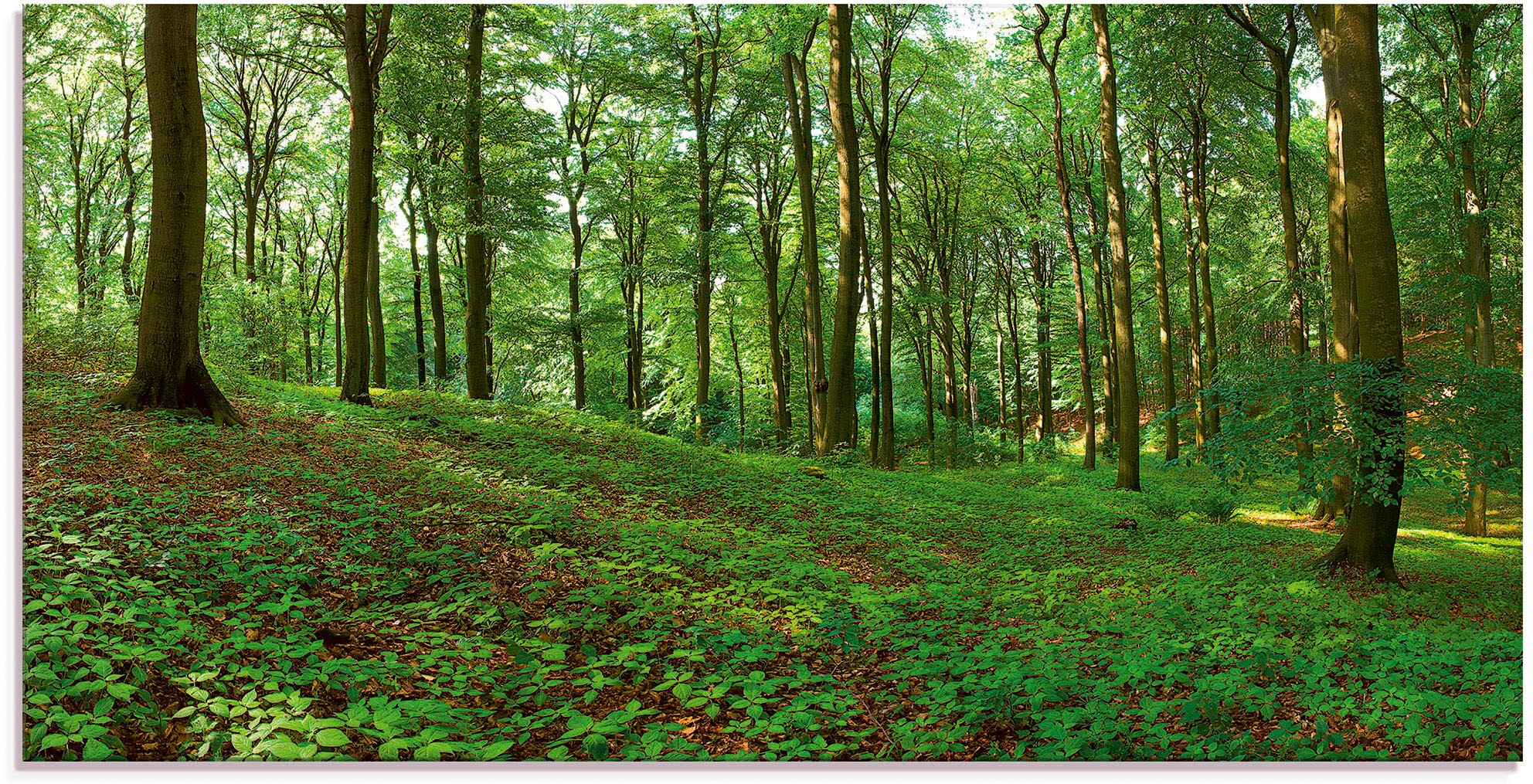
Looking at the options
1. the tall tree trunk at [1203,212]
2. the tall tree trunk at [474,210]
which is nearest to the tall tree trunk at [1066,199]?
the tall tree trunk at [1203,212]

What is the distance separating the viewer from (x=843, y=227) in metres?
10.4

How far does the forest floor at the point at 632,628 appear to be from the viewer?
260 centimetres

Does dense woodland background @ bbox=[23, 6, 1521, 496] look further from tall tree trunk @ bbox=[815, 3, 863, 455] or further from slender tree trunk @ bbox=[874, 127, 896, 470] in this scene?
tall tree trunk @ bbox=[815, 3, 863, 455]

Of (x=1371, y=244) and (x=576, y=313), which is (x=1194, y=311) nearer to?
(x=1371, y=244)

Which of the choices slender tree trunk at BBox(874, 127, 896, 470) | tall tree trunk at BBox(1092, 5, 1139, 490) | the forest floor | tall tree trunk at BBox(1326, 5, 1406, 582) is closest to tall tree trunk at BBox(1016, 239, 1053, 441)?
slender tree trunk at BBox(874, 127, 896, 470)

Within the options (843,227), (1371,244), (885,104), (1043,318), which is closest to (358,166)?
(843,227)

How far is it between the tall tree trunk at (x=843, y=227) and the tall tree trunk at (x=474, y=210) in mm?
5953

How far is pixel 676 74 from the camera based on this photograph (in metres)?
13.9

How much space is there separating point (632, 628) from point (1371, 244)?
5850mm

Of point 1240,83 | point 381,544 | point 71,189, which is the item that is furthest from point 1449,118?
point 71,189

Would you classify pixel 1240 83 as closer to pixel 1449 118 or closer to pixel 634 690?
pixel 1449 118

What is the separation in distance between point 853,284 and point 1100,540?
16.5 feet

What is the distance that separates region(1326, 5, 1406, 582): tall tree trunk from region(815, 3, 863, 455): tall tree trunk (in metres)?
6.06

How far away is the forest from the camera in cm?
293
